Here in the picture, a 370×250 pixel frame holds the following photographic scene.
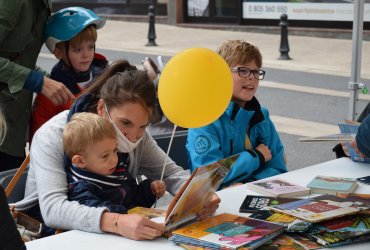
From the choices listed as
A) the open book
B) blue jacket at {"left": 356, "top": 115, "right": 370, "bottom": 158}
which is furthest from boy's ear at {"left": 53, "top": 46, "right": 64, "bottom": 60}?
blue jacket at {"left": 356, "top": 115, "right": 370, "bottom": 158}

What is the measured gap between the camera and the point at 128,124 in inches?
125

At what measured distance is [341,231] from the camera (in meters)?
2.84

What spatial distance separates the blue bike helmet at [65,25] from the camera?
4.33 m

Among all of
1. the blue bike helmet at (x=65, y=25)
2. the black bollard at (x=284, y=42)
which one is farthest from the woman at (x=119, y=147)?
the black bollard at (x=284, y=42)

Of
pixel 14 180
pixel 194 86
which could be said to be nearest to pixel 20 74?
pixel 14 180

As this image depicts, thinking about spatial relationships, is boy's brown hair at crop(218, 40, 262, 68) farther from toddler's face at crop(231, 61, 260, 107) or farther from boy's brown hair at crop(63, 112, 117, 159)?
boy's brown hair at crop(63, 112, 117, 159)

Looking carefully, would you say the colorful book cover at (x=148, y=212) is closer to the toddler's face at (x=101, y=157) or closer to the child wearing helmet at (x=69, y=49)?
the toddler's face at (x=101, y=157)

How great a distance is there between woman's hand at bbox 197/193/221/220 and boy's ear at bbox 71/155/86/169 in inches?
20.4

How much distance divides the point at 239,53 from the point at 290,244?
57.5 inches

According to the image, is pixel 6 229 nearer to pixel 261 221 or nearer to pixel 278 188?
pixel 261 221

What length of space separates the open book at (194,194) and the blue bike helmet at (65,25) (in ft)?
5.21

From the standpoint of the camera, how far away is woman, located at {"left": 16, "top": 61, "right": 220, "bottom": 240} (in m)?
2.87

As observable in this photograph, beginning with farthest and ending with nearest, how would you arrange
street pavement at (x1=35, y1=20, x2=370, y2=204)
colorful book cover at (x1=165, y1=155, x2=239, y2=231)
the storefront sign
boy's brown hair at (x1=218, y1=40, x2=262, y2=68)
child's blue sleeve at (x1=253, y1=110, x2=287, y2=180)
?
the storefront sign, street pavement at (x1=35, y1=20, x2=370, y2=204), child's blue sleeve at (x1=253, y1=110, x2=287, y2=180), boy's brown hair at (x1=218, y1=40, x2=262, y2=68), colorful book cover at (x1=165, y1=155, x2=239, y2=231)

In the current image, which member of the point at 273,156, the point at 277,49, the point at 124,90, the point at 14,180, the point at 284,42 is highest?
the point at 124,90
